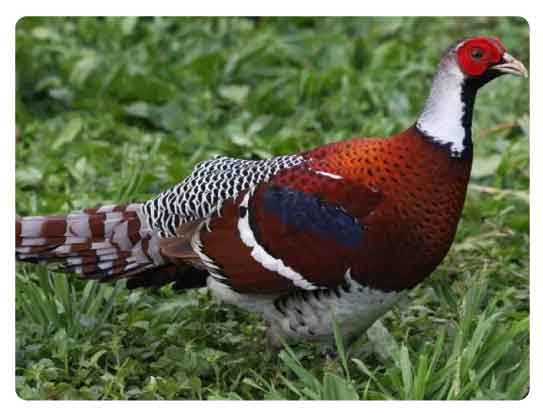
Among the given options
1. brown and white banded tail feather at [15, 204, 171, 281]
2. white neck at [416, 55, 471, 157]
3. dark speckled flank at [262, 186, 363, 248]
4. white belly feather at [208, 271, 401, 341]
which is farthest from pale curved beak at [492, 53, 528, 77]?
brown and white banded tail feather at [15, 204, 171, 281]

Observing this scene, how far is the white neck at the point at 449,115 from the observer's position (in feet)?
12.5

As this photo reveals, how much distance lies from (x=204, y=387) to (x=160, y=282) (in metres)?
0.40

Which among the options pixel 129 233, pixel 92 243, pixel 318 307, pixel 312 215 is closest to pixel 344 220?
pixel 312 215

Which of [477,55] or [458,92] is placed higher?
[477,55]

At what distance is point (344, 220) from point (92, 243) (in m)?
0.90

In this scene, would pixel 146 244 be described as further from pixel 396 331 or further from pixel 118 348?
pixel 396 331

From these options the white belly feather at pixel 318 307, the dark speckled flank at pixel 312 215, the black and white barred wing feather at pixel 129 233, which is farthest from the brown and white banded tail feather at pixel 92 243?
the dark speckled flank at pixel 312 215

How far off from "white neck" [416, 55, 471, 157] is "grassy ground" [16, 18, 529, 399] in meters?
0.59

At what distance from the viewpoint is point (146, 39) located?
21.0 ft

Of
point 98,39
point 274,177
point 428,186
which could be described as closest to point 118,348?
point 274,177

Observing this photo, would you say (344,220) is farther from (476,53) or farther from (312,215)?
(476,53)

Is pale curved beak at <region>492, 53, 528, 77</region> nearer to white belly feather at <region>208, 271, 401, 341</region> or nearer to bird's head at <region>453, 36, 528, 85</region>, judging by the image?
bird's head at <region>453, 36, 528, 85</region>

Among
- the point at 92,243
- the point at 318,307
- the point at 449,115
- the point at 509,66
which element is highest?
the point at 509,66

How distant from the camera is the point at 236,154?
555 centimetres
